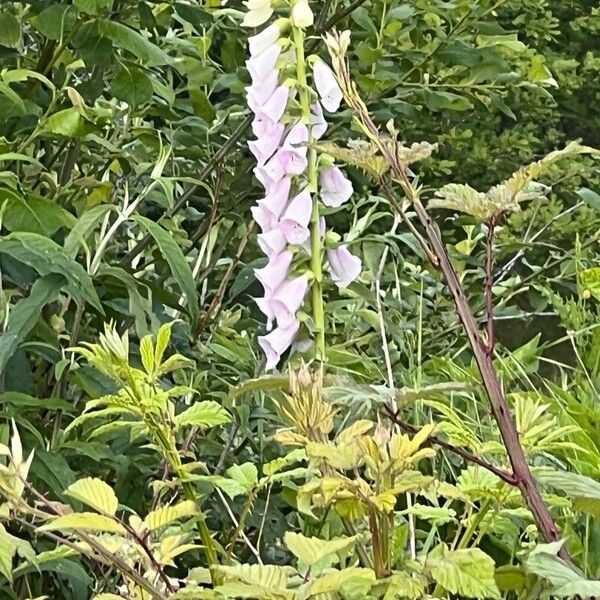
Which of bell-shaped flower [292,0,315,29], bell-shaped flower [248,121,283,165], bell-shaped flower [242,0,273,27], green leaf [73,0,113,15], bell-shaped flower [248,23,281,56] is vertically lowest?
bell-shaped flower [248,121,283,165]

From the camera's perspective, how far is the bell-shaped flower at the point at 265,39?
605 mm

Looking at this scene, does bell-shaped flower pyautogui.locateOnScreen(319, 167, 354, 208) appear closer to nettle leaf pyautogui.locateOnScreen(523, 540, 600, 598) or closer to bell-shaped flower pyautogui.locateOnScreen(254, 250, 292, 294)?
bell-shaped flower pyautogui.locateOnScreen(254, 250, 292, 294)

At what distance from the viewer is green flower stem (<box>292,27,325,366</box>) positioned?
55 cm

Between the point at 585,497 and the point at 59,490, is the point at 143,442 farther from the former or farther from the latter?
the point at 585,497

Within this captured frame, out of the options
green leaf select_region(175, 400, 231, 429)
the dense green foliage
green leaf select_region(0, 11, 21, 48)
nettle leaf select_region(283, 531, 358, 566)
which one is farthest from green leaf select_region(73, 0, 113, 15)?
nettle leaf select_region(283, 531, 358, 566)

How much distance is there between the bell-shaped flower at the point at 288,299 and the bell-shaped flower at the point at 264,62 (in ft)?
0.42

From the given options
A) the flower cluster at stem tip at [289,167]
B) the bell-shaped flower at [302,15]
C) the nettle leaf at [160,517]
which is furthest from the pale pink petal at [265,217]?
the nettle leaf at [160,517]

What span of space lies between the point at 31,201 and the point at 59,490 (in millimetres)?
210

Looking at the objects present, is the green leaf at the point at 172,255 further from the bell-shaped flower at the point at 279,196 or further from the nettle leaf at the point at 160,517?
the nettle leaf at the point at 160,517

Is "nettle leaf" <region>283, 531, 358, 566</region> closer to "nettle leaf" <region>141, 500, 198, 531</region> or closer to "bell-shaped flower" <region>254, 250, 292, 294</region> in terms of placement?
"nettle leaf" <region>141, 500, 198, 531</region>

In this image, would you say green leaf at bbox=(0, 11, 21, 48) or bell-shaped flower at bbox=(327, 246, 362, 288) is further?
green leaf at bbox=(0, 11, 21, 48)

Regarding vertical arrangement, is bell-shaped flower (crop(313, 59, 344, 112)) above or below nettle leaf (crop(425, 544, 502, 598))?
above

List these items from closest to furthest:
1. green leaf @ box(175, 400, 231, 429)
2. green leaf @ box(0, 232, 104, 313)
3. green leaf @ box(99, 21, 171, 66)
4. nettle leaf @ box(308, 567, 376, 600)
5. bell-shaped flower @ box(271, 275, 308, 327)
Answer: nettle leaf @ box(308, 567, 376, 600), green leaf @ box(175, 400, 231, 429), bell-shaped flower @ box(271, 275, 308, 327), green leaf @ box(0, 232, 104, 313), green leaf @ box(99, 21, 171, 66)

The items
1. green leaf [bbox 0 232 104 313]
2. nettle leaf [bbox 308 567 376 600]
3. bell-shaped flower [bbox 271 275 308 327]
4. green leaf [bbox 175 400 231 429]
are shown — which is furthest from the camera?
green leaf [bbox 0 232 104 313]
